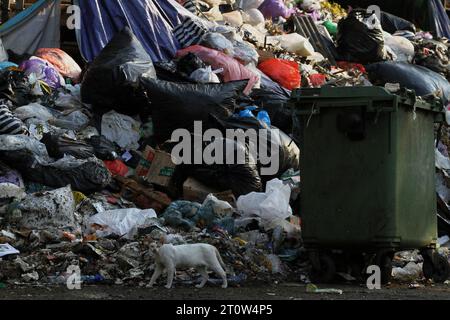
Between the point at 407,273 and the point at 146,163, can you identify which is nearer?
the point at 407,273

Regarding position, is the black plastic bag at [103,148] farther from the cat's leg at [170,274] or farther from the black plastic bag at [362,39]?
the black plastic bag at [362,39]

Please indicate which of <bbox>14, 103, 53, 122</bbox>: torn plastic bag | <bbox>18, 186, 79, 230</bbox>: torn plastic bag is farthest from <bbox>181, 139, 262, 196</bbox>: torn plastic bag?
<bbox>14, 103, 53, 122</bbox>: torn plastic bag

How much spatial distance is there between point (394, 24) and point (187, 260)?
27.6 feet

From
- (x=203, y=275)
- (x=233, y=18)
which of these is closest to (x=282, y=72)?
(x=233, y=18)

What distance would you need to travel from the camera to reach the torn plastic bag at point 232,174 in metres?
7.77

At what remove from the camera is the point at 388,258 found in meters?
6.48

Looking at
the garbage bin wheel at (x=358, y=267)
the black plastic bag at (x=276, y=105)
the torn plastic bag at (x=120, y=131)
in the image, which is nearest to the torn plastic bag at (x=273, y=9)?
the black plastic bag at (x=276, y=105)

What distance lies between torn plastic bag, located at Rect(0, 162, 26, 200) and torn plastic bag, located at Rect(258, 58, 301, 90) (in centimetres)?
308

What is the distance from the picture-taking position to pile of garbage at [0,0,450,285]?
6703 millimetres

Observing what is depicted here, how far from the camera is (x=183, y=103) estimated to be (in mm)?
8297

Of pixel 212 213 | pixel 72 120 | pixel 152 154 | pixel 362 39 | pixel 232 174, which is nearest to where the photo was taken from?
pixel 212 213

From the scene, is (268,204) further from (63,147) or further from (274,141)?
(63,147)

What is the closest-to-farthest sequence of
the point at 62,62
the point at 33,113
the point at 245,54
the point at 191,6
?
1. the point at 33,113
2. the point at 62,62
3. the point at 245,54
4. the point at 191,6
